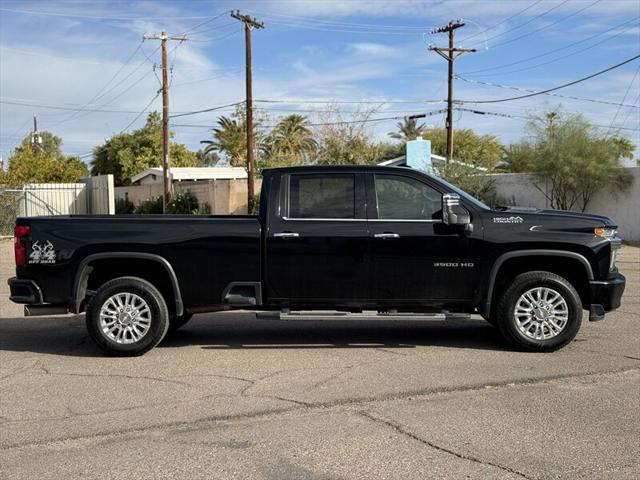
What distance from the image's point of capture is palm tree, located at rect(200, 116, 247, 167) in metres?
60.6

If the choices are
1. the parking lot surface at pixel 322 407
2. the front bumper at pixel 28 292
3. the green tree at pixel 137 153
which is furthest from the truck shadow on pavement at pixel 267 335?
the green tree at pixel 137 153

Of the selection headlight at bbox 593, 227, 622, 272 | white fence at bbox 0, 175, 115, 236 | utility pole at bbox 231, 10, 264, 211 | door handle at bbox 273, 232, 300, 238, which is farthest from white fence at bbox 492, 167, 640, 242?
door handle at bbox 273, 232, 300, 238

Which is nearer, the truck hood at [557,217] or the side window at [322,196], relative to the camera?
the truck hood at [557,217]

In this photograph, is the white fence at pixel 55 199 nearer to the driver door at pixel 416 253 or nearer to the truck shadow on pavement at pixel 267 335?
the truck shadow on pavement at pixel 267 335

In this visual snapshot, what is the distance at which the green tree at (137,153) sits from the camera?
6012 cm

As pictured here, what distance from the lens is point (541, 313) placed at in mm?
7676

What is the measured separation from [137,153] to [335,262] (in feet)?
185

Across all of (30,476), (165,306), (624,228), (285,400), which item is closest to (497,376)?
(285,400)

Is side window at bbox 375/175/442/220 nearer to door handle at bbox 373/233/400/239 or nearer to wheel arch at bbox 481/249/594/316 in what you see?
door handle at bbox 373/233/400/239

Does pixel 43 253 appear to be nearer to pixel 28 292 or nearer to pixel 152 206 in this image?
pixel 28 292

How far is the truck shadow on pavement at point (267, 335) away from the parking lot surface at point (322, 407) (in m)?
0.05

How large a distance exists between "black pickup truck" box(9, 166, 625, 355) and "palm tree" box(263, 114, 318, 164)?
146 ft

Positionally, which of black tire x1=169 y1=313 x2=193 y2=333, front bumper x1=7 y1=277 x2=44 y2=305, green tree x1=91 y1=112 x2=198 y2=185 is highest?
green tree x1=91 y1=112 x2=198 y2=185

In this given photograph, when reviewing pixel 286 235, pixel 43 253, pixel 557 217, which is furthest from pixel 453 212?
pixel 43 253
